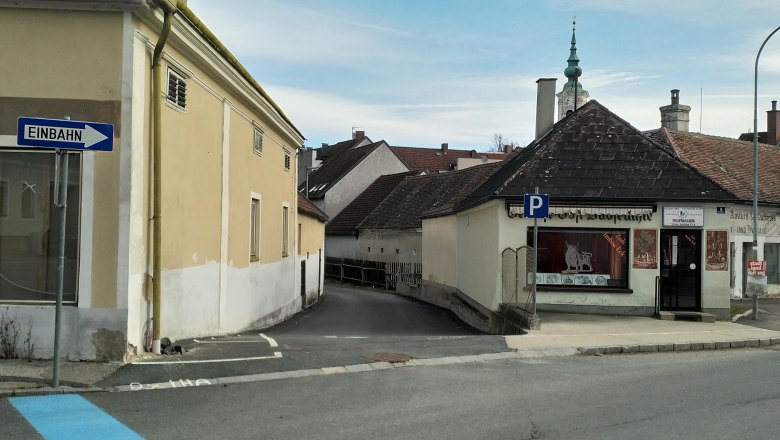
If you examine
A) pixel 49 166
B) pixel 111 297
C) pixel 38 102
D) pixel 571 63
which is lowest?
pixel 111 297

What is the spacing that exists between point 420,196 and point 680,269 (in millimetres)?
25050

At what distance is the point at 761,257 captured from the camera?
2291cm

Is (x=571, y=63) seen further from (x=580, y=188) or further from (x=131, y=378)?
(x=131, y=378)

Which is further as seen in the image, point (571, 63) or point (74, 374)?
point (571, 63)

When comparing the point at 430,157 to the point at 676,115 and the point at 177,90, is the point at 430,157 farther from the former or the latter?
the point at 177,90

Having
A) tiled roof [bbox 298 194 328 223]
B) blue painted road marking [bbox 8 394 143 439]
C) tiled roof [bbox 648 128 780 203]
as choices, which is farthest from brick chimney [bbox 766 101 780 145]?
blue painted road marking [bbox 8 394 143 439]

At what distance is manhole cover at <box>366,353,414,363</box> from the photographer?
9.65m

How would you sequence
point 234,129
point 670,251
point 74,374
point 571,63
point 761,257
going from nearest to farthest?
point 74,374, point 234,129, point 670,251, point 761,257, point 571,63

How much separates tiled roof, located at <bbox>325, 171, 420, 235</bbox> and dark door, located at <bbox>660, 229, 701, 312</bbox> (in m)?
30.3

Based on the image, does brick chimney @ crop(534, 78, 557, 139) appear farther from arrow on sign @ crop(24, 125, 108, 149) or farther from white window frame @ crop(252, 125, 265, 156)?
arrow on sign @ crop(24, 125, 108, 149)

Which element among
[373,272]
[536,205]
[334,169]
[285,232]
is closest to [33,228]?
[536,205]

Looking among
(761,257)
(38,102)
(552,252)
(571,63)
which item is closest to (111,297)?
(38,102)

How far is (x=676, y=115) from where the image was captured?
35.1 m

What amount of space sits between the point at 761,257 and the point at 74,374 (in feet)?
73.3
